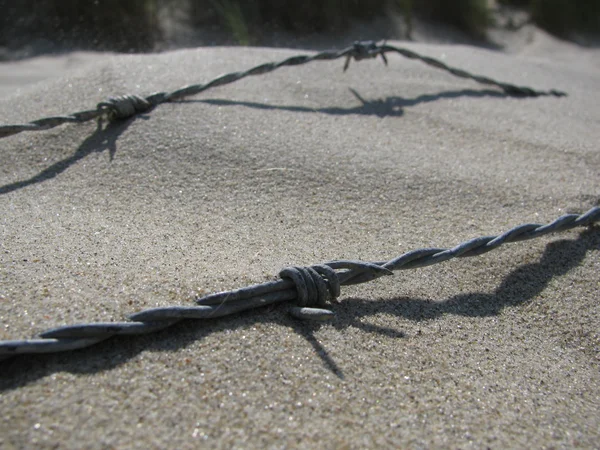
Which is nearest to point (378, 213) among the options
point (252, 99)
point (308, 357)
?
point (308, 357)

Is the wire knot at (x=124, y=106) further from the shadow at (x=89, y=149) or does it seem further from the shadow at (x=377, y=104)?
the shadow at (x=377, y=104)

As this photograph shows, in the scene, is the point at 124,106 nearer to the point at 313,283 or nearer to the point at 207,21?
the point at 313,283

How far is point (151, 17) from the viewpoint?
3521 millimetres

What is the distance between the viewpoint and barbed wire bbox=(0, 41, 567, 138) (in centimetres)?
158

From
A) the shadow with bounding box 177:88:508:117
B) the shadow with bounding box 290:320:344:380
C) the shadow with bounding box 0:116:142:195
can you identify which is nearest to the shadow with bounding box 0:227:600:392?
the shadow with bounding box 290:320:344:380

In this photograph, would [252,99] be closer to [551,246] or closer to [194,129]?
[194,129]

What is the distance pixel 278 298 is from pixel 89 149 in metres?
0.83

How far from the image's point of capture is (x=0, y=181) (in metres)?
1.46

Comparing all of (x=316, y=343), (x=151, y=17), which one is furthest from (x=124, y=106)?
(x=151, y=17)

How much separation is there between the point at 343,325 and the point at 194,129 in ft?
2.84

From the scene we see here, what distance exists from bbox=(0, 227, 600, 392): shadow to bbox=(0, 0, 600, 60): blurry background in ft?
7.76

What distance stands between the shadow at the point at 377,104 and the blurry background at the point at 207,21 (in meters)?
1.44

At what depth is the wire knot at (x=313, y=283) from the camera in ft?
3.47

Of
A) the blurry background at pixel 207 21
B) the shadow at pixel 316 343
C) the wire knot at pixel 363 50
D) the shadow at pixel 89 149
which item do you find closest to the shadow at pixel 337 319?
the shadow at pixel 316 343
